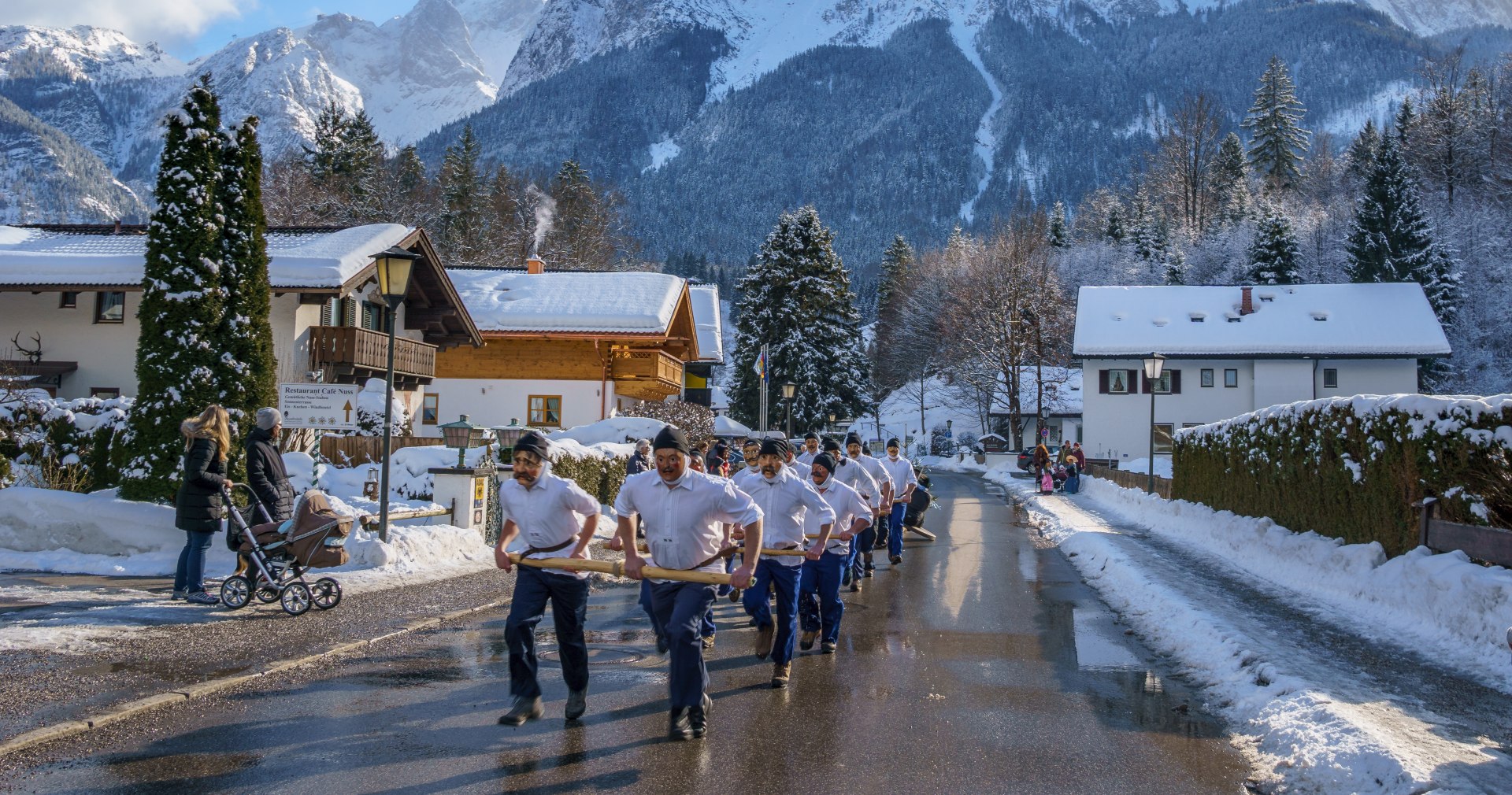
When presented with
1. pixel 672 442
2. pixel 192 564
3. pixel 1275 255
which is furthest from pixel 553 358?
pixel 1275 255

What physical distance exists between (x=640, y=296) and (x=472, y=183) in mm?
34183

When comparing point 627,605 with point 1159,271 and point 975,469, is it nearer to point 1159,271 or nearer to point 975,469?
point 975,469

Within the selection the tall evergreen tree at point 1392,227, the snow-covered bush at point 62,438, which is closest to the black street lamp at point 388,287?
the snow-covered bush at point 62,438

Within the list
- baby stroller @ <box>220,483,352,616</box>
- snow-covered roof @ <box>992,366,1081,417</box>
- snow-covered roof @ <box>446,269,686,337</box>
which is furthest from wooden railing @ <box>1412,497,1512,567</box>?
snow-covered roof @ <box>992,366,1081,417</box>

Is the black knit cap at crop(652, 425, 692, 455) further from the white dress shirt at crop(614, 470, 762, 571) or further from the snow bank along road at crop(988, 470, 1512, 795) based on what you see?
the snow bank along road at crop(988, 470, 1512, 795)

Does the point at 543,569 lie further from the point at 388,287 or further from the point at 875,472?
the point at 875,472

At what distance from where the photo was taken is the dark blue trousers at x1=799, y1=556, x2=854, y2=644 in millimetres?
9672

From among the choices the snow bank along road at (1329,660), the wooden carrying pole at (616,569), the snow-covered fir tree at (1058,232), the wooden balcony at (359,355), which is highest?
the snow-covered fir tree at (1058,232)

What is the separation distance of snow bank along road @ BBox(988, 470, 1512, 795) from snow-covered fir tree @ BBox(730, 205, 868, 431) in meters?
43.8

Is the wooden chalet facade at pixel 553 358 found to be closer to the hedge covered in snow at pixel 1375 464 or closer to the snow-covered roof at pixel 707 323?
the snow-covered roof at pixel 707 323

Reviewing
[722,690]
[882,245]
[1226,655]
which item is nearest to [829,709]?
[722,690]

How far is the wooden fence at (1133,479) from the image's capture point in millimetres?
29922

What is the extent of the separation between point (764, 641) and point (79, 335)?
2501 cm

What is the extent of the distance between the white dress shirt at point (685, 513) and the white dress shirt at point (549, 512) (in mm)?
272
